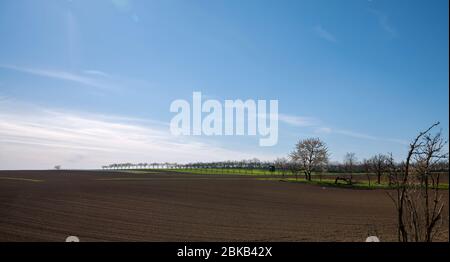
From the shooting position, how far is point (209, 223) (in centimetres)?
2097

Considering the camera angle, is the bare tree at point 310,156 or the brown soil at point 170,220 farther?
the bare tree at point 310,156

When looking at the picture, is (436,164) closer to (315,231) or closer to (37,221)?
(315,231)

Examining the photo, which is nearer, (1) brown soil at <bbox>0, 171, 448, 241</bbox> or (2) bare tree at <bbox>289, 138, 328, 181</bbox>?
(1) brown soil at <bbox>0, 171, 448, 241</bbox>

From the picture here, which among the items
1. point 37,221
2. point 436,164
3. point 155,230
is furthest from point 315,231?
point 37,221

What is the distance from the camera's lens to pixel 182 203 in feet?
99.9

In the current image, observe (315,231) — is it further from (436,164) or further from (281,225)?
(436,164)

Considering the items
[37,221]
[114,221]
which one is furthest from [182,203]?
[37,221]

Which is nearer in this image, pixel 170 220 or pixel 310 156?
pixel 170 220

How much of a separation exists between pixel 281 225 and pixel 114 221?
1031 cm
